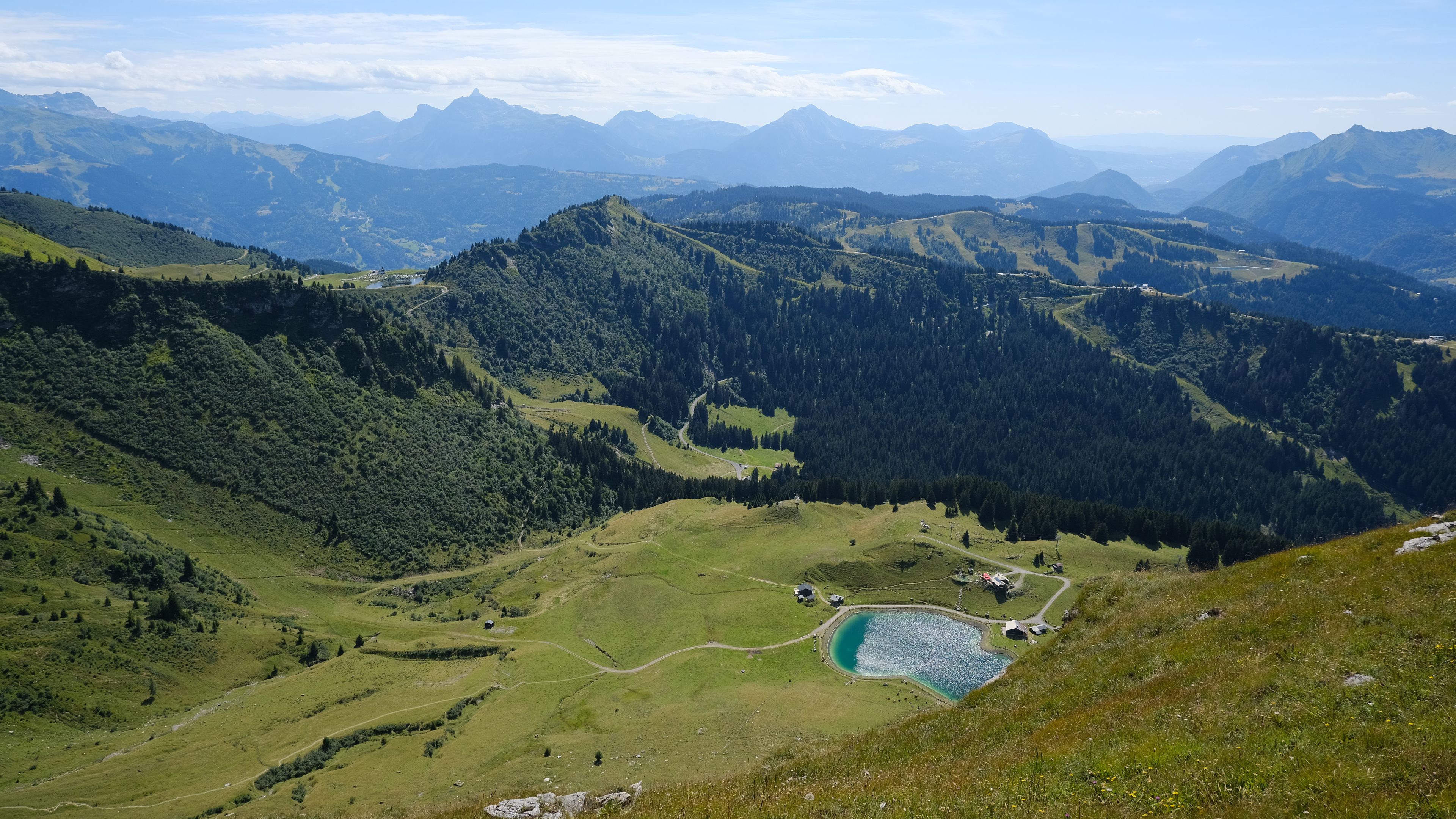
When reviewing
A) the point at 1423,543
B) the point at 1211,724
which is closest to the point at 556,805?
the point at 1211,724

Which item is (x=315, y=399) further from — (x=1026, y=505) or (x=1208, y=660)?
(x=1208, y=660)

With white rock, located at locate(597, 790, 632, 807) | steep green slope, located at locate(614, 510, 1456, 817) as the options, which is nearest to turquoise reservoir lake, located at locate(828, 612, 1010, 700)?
steep green slope, located at locate(614, 510, 1456, 817)

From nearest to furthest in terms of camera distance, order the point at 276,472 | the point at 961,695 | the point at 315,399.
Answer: the point at 961,695 → the point at 276,472 → the point at 315,399

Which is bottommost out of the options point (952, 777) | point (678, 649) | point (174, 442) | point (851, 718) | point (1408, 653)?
point (678, 649)

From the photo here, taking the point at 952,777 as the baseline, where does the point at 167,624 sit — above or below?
below

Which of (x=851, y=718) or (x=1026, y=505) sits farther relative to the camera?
(x=1026, y=505)

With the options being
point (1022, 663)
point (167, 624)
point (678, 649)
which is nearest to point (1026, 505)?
point (678, 649)
